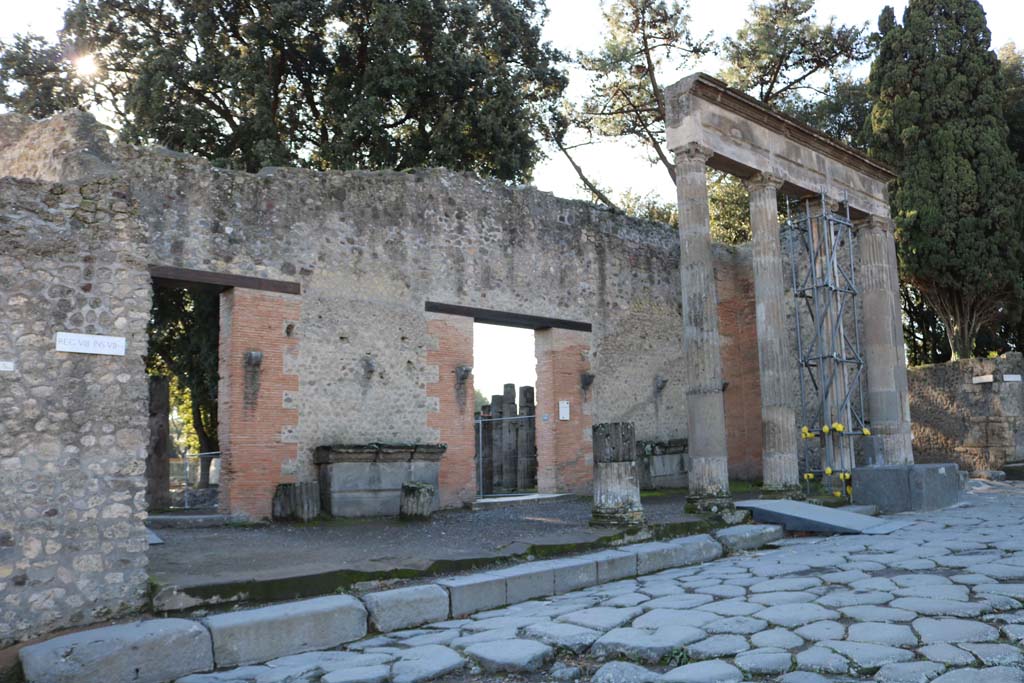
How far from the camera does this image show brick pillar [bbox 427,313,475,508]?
12.1m

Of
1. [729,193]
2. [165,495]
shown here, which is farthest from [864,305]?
[165,495]

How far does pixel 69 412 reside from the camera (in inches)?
213

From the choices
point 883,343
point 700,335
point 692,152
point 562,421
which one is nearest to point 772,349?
point 700,335

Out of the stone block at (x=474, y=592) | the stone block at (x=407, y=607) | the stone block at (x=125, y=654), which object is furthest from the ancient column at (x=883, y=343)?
the stone block at (x=125, y=654)

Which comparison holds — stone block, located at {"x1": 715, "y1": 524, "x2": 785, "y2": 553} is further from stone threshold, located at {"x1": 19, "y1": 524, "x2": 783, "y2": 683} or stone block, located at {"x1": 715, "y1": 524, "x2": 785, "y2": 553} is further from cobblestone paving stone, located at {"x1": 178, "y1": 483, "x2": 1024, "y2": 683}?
stone threshold, located at {"x1": 19, "y1": 524, "x2": 783, "y2": 683}

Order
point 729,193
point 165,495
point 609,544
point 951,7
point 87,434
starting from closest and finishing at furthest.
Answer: point 87,434
point 609,544
point 165,495
point 951,7
point 729,193

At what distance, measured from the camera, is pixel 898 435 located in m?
15.1

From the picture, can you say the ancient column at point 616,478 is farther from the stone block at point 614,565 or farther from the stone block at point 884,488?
the stone block at point 884,488

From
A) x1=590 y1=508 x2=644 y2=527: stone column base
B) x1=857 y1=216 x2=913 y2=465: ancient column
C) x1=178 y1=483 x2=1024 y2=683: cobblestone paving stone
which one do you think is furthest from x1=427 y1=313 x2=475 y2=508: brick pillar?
x1=857 y1=216 x2=913 y2=465: ancient column

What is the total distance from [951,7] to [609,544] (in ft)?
58.5

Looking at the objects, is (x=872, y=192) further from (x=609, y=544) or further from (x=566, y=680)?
Result: (x=566, y=680)

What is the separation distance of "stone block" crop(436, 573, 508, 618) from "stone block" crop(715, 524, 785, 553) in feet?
10.4

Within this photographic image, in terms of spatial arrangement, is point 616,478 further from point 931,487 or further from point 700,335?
point 931,487

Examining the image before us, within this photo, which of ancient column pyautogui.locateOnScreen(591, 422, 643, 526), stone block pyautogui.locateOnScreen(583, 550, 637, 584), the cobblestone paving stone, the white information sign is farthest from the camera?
ancient column pyautogui.locateOnScreen(591, 422, 643, 526)
